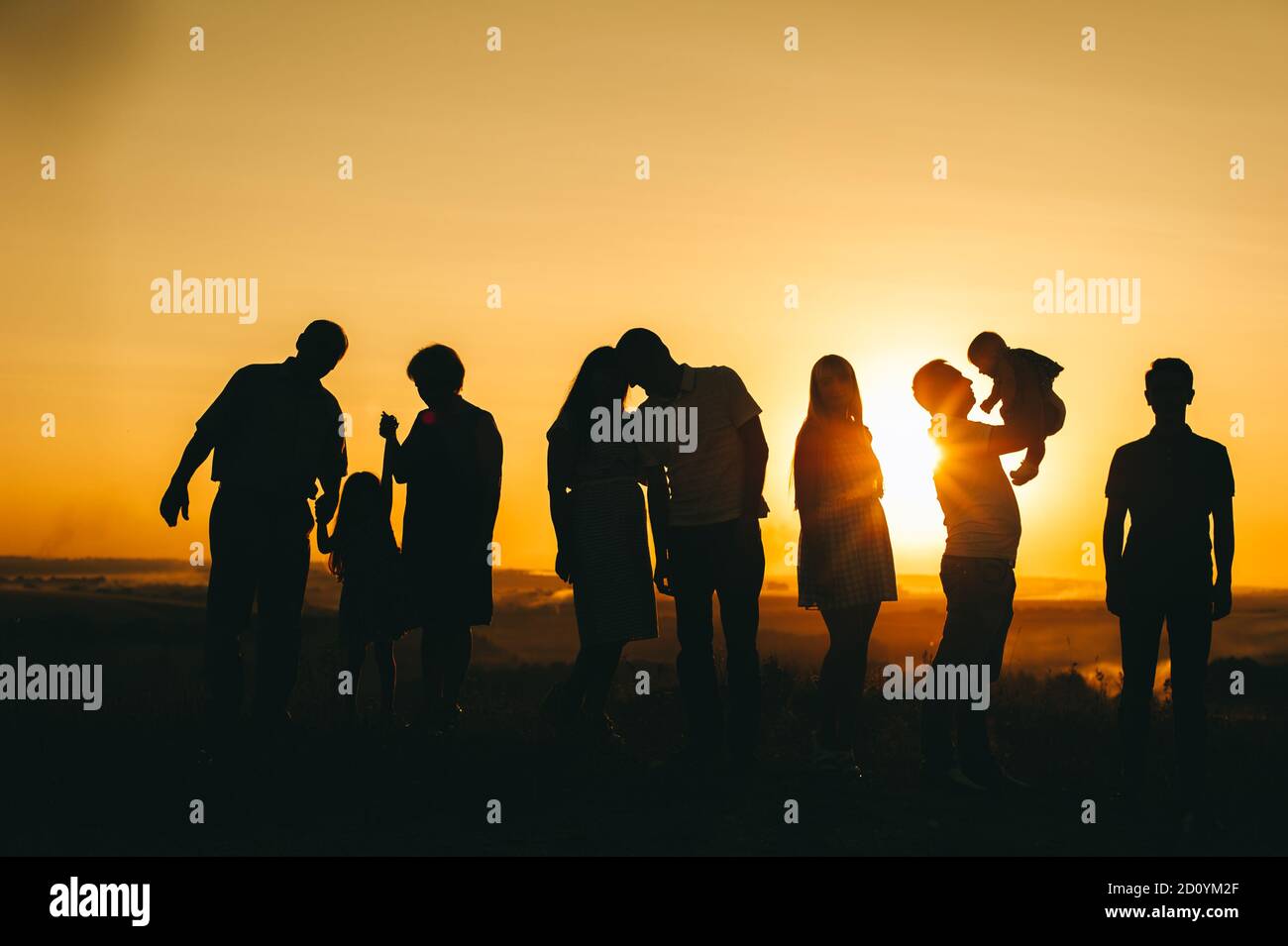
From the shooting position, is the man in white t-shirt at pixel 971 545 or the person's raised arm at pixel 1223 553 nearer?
the person's raised arm at pixel 1223 553

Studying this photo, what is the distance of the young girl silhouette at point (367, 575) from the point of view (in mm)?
9984

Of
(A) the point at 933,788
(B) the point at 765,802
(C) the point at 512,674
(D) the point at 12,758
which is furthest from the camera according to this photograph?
(C) the point at 512,674

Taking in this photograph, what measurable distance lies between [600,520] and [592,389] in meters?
0.80

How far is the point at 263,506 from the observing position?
8641mm

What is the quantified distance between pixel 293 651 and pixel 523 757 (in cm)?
157

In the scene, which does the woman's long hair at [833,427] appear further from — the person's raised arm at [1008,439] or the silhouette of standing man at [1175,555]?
the silhouette of standing man at [1175,555]

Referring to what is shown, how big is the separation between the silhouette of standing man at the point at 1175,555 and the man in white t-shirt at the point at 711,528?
2119 millimetres

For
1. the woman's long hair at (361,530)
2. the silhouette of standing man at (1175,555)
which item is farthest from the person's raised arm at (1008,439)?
the woman's long hair at (361,530)

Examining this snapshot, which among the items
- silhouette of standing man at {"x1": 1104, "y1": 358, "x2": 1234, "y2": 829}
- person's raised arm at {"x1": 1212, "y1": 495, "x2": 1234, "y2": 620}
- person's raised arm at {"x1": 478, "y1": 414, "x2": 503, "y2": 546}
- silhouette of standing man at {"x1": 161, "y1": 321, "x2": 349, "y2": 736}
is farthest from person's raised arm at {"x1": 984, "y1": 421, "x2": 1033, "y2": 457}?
silhouette of standing man at {"x1": 161, "y1": 321, "x2": 349, "y2": 736}

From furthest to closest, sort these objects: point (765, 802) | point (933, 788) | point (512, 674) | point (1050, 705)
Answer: point (512, 674), point (1050, 705), point (933, 788), point (765, 802)

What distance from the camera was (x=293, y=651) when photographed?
8.77 metres
